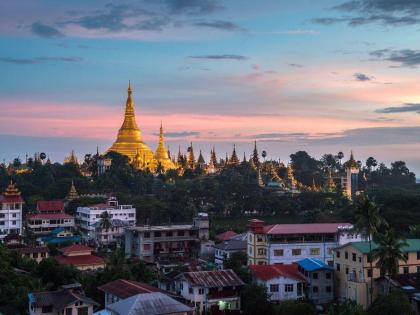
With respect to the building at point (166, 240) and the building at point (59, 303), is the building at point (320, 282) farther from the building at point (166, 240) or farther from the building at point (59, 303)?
the building at point (166, 240)

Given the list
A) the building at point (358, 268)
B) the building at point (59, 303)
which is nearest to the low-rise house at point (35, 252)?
the building at point (59, 303)

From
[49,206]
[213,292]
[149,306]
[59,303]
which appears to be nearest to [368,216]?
[213,292]

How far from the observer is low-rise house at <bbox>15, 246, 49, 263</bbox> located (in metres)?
56.8

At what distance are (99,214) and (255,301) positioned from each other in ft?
129

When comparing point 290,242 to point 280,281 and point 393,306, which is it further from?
point 393,306

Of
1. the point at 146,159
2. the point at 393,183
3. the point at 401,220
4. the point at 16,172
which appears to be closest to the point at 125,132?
the point at 146,159

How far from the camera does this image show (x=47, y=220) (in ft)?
246

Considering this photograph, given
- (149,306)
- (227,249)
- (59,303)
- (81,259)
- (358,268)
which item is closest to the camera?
(149,306)

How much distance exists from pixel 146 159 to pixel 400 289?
3348 inches

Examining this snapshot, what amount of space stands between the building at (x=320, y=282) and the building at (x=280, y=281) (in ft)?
1.52

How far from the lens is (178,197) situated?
80.8 metres

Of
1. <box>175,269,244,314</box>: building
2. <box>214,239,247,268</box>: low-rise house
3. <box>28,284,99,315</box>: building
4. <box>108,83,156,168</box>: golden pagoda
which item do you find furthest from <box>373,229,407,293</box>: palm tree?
<box>108,83,156,168</box>: golden pagoda

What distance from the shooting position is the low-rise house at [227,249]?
5503cm

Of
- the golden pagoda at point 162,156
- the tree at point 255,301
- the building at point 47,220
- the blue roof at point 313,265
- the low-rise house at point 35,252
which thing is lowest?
the tree at point 255,301
